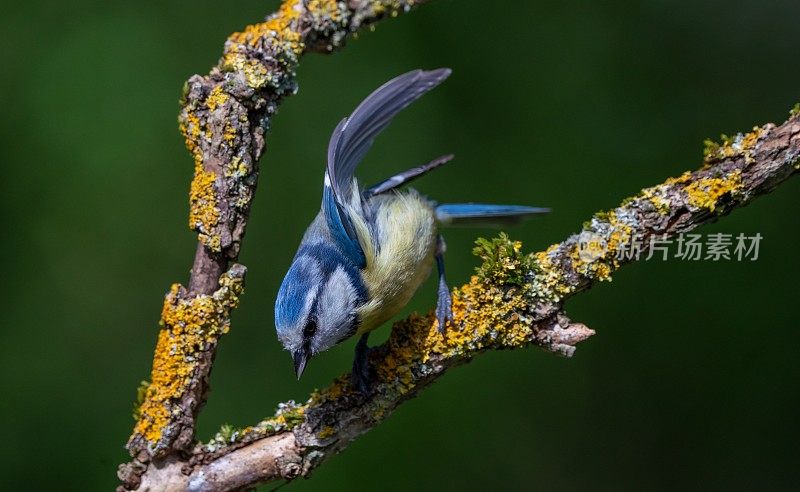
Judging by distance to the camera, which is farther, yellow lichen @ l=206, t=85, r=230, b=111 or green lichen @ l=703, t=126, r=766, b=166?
yellow lichen @ l=206, t=85, r=230, b=111

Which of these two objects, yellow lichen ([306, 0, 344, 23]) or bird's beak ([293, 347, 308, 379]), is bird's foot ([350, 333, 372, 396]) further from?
yellow lichen ([306, 0, 344, 23])

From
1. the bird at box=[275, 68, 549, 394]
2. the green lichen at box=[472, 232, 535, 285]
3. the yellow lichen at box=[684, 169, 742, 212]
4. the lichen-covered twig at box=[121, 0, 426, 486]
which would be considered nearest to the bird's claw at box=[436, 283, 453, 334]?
the bird at box=[275, 68, 549, 394]

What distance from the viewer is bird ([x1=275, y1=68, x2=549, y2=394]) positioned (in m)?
2.27

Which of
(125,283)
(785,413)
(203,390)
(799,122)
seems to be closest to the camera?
(799,122)

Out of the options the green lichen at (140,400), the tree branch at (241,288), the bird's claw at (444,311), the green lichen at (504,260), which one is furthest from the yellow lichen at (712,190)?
the green lichen at (140,400)

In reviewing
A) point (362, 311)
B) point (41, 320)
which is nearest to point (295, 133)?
point (41, 320)

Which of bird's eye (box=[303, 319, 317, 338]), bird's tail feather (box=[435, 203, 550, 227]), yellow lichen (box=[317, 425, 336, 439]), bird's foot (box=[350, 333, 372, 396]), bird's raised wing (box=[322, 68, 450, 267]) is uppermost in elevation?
bird's raised wing (box=[322, 68, 450, 267])

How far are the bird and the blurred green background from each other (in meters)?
0.89

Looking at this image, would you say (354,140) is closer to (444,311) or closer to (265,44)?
(265,44)

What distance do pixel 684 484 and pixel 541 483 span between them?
57 cm

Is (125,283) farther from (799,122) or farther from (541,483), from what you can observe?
(799,122)

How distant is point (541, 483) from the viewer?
364 centimetres

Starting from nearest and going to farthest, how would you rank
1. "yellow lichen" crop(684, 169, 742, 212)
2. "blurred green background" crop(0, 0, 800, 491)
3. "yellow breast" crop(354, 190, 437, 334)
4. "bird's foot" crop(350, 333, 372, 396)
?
"yellow lichen" crop(684, 169, 742, 212), "bird's foot" crop(350, 333, 372, 396), "yellow breast" crop(354, 190, 437, 334), "blurred green background" crop(0, 0, 800, 491)

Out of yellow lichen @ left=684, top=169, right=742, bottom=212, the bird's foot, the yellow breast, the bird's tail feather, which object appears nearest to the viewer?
yellow lichen @ left=684, top=169, right=742, bottom=212
